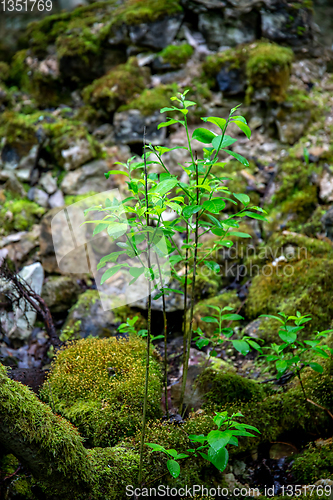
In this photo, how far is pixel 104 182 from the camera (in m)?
5.15

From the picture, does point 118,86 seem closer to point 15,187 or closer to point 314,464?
point 15,187

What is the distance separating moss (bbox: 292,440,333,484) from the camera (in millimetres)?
1991

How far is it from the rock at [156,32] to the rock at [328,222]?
430 centimetres

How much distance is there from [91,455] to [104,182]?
4.02 m

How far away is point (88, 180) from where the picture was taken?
16.9ft

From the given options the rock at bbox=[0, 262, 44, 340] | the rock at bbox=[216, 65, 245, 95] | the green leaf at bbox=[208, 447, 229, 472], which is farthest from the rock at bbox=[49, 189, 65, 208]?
the green leaf at bbox=[208, 447, 229, 472]

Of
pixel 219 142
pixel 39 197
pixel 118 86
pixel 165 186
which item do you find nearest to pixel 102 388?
pixel 165 186

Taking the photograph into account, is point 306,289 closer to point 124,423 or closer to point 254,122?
point 124,423

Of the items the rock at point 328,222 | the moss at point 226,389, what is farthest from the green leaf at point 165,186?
the rock at point 328,222

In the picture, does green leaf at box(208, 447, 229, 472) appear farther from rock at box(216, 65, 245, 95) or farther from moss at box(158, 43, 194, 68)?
moss at box(158, 43, 194, 68)

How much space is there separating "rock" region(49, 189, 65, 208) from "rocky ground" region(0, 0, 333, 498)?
0.09 ft

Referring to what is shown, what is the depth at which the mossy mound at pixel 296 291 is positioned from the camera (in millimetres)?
2998

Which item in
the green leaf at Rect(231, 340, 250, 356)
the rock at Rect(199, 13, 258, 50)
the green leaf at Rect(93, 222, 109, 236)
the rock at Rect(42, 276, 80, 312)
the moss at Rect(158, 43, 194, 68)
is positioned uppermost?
the rock at Rect(199, 13, 258, 50)

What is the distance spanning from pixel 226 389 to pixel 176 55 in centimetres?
557
